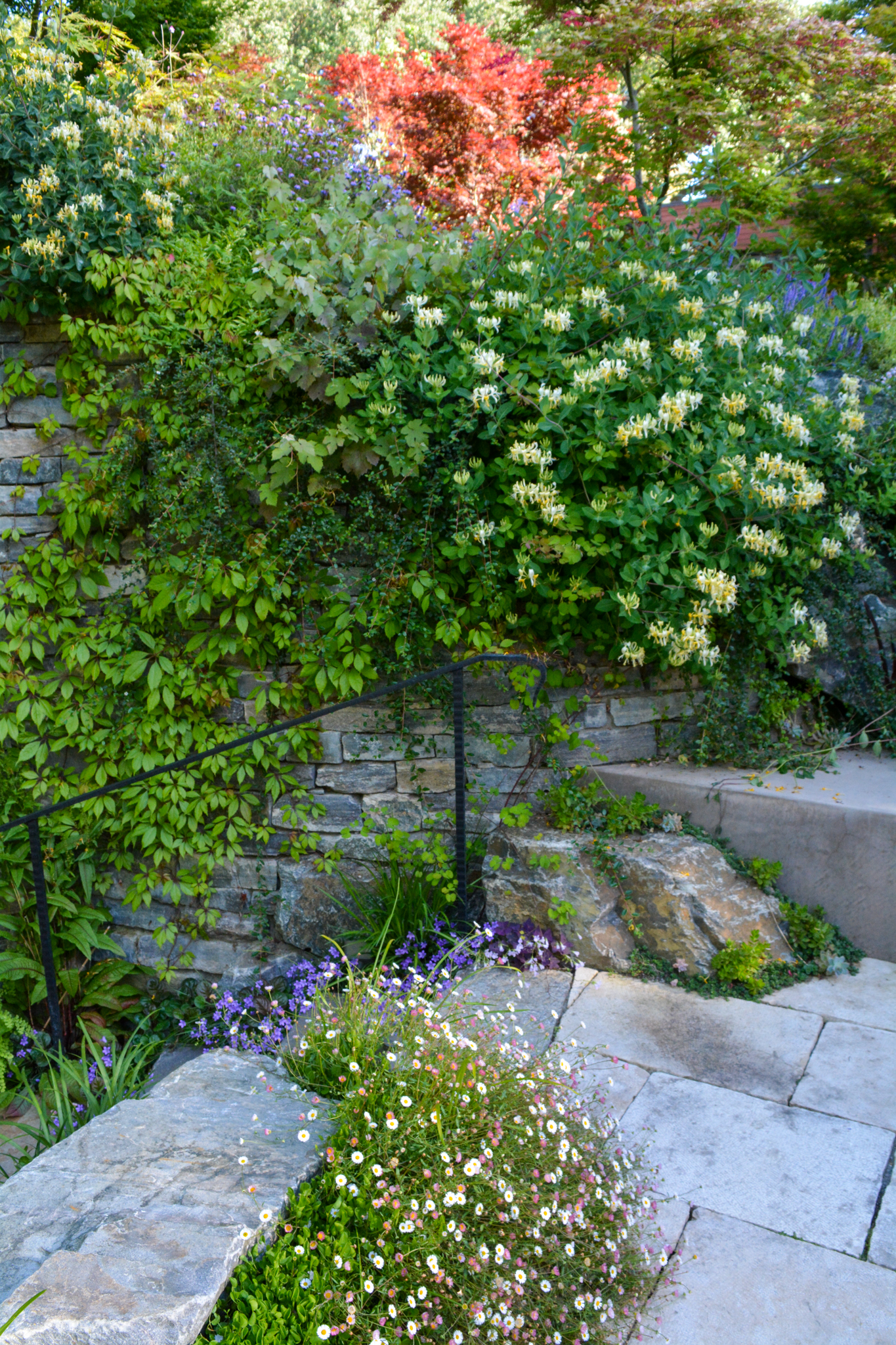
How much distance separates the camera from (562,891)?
2.86 meters

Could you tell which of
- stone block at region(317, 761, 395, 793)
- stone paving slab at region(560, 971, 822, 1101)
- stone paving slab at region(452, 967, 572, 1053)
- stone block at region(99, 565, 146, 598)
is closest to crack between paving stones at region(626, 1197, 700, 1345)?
stone paving slab at region(560, 971, 822, 1101)

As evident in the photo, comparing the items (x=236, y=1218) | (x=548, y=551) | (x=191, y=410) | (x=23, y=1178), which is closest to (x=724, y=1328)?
(x=236, y=1218)

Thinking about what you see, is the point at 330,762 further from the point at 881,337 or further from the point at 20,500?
the point at 881,337

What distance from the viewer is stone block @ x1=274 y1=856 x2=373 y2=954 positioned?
11.4 ft

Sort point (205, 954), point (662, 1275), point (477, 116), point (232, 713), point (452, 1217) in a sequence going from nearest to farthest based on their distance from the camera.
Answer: point (452, 1217) < point (662, 1275) < point (232, 713) < point (205, 954) < point (477, 116)

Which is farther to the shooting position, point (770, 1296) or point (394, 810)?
point (394, 810)

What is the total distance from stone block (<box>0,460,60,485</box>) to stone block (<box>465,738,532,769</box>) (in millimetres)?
1989

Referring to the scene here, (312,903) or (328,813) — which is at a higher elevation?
(328,813)

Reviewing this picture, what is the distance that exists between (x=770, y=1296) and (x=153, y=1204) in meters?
1.17

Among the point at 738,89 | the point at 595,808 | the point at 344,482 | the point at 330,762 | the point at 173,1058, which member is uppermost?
the point at 738,89

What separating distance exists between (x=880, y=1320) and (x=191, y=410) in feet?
10.7

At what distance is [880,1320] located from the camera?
5.37 feet

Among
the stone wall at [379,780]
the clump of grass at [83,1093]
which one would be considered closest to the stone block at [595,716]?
the stone wall at [379,780]

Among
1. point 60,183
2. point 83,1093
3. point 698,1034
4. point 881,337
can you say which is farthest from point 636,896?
point 60,183
